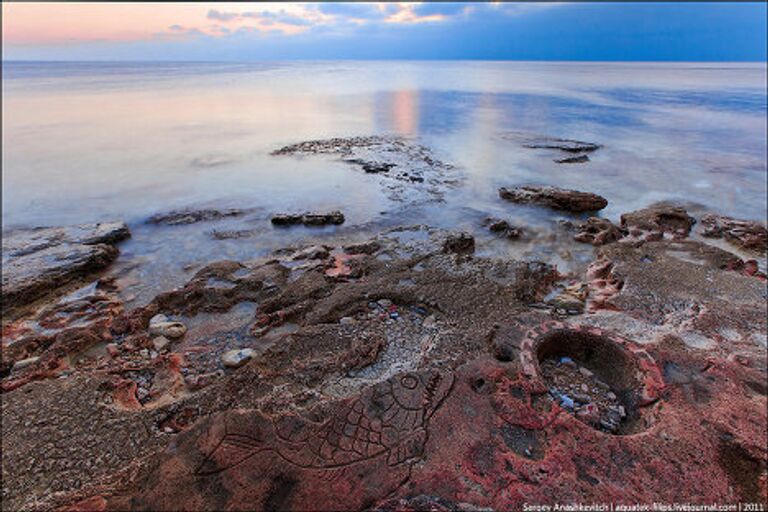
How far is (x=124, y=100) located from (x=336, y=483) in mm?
42706

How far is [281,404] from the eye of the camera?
399 centimetres

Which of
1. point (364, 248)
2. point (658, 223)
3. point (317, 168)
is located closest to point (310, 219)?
point (364, 248)

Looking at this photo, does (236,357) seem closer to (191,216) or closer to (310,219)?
(310,219)

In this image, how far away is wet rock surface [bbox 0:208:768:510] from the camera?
300cm

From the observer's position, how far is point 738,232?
28.4ft

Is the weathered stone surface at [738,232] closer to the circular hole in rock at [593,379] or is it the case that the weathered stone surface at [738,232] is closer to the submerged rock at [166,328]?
the circular hole in rock at [593,379]

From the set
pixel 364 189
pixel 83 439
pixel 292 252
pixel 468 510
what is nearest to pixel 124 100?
pixel 364 189

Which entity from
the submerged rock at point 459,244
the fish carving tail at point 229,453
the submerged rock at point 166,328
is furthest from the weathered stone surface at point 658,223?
the submerged rock at point 166,328

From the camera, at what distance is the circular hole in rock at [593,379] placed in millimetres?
3748

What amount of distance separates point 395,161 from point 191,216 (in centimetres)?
770

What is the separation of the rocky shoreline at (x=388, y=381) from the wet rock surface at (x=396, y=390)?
0.06 ft

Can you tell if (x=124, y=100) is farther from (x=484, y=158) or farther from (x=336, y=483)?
(x=336, y=483)

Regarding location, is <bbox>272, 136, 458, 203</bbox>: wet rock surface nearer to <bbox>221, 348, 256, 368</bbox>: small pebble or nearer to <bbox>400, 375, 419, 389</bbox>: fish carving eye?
<bbox>221, 348, 256, 368</bbox>: small pebble

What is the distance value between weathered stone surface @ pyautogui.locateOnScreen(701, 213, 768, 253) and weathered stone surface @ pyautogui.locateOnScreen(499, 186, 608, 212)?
88.8 inches
